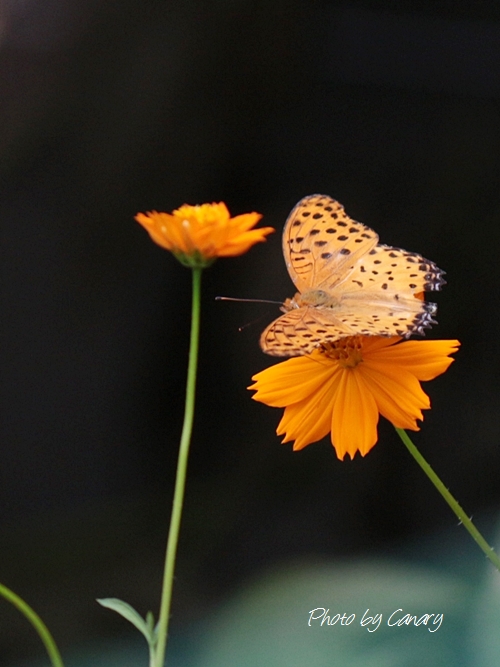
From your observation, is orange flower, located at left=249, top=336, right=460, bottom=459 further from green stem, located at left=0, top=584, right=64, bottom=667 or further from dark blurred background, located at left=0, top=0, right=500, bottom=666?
green stem, located at left=0, top=584, right=64, bottom=667

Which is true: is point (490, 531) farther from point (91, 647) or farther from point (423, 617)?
point (91, 647)

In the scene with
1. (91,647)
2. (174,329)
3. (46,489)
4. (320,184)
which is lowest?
(91,647)

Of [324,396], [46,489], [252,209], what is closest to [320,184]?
[252,209]

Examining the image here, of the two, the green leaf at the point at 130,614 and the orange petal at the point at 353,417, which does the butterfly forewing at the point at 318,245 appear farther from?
the green leaf at the point at 130,614

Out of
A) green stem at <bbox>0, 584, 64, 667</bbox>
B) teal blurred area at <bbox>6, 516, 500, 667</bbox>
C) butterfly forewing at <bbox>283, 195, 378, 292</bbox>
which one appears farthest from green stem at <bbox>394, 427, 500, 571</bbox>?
green stem at <bbox>0, 584, 64, 667</bbox>

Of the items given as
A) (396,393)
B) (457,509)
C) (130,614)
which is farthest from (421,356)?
(130,614)

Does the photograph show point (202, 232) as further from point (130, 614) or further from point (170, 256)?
point (130, 614)
